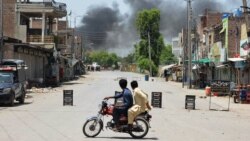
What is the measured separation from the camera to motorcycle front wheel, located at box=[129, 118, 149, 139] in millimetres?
15953

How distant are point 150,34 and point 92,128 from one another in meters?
115

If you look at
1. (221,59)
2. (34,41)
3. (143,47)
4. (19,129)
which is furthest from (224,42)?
(143,47)

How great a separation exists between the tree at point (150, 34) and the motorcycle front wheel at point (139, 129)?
11215 cm

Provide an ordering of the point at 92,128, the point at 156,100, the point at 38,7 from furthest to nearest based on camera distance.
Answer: the point at 38,7
the point at 156,100
the point at 92,128

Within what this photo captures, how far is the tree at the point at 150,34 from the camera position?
127938 millimetres

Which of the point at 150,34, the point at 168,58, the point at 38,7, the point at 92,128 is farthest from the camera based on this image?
the point at 168,58

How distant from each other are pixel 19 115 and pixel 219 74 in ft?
160

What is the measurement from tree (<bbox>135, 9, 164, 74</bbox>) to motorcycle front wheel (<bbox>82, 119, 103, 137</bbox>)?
11228 centimetres

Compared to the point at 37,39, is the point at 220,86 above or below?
below

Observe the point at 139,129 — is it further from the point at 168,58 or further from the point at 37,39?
the point at 168,58

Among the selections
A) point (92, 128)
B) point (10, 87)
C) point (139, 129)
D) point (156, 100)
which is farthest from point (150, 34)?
point (92, 128)

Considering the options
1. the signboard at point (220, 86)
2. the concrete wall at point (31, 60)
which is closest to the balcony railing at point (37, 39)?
the concrete wall at point (31, 60)

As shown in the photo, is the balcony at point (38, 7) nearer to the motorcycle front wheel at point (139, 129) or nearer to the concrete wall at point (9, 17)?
the concrete wall at point (9, 17)

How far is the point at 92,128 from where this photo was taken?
15914 millimetres
